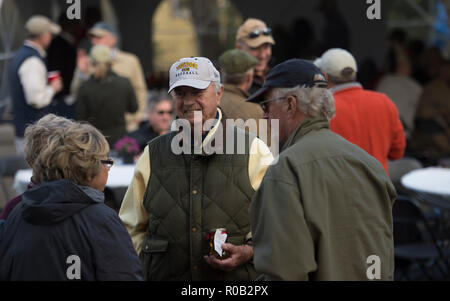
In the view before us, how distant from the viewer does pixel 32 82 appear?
22.9 feet

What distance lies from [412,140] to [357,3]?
9.62 feet

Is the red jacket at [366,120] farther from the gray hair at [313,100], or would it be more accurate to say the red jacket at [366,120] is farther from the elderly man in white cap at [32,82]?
the elderly man in white cap at [32,82]

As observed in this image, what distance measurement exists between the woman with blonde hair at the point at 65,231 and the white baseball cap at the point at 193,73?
67cm

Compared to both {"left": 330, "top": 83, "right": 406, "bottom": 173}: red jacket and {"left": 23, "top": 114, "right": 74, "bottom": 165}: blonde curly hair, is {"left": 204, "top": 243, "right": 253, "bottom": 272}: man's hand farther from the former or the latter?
{"left": 330, "top": 83, "right": 406, "bottom": 173}: red jacket

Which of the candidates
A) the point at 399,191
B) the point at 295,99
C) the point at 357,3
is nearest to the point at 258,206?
the point at 295,99

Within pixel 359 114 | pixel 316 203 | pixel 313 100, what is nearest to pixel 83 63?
pixel 359 114

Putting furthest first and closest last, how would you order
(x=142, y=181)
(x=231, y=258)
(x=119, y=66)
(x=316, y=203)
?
(x=119, y=66) → (x=142, y=181) → (x=231, y=258) → (x=316, y=203)

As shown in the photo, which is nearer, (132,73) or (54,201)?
(54,201)

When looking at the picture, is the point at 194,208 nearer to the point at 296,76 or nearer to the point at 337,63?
the point at 296,76

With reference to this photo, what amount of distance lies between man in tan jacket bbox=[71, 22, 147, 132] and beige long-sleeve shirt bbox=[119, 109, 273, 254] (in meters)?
4.47

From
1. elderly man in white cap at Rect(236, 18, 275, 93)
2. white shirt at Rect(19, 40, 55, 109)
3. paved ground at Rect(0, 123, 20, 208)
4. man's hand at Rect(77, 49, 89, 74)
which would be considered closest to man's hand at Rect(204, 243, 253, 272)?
elderly man in white cap at Rect(236, 18, 275, 93)

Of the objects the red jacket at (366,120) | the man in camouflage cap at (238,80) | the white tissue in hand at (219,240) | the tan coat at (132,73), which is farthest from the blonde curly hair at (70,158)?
the tan coat at (132,73)

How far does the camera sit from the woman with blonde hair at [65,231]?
2.46 m

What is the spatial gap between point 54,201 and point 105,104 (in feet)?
15.3
